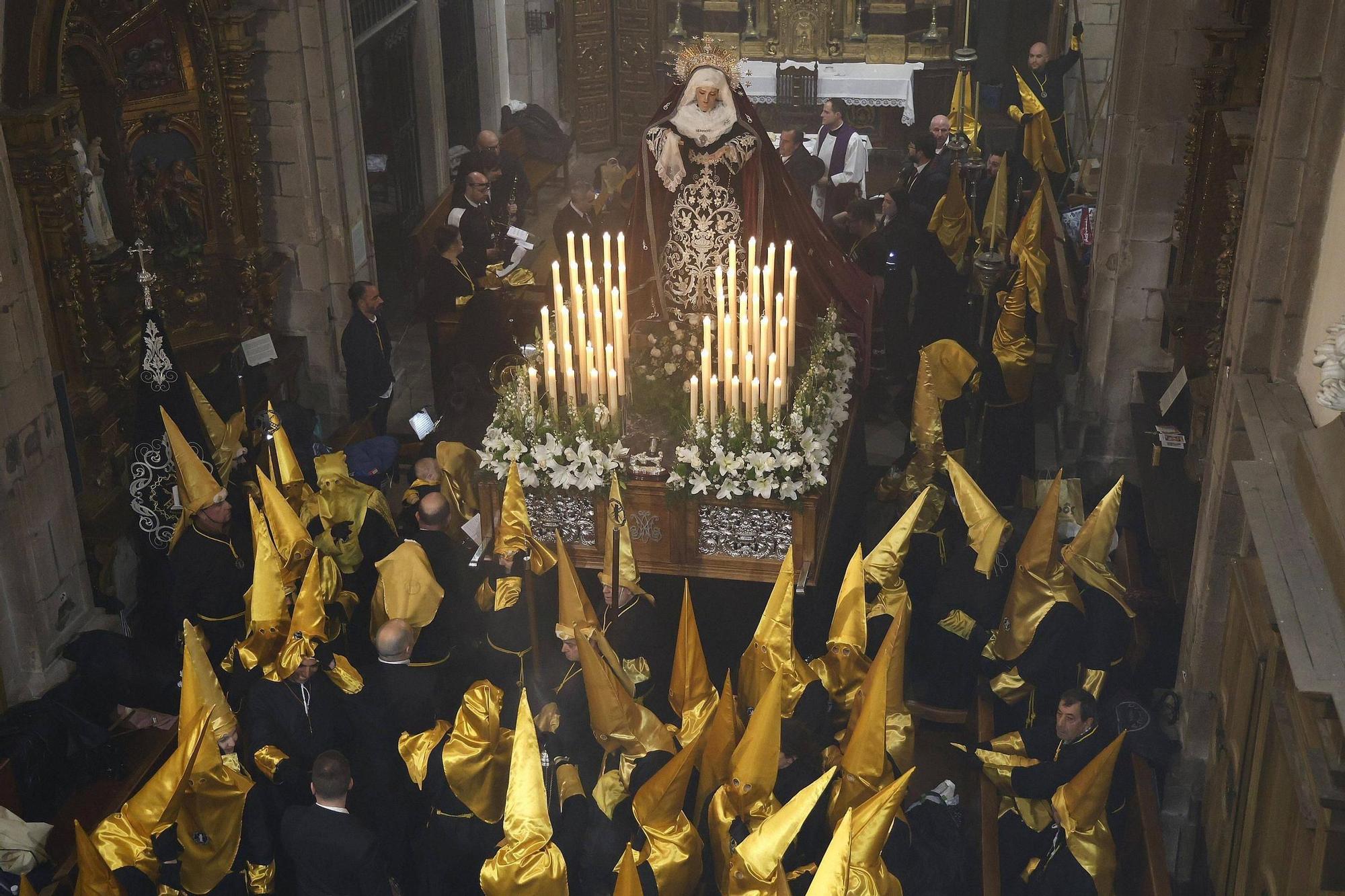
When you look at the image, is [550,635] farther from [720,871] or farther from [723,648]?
[720,871]

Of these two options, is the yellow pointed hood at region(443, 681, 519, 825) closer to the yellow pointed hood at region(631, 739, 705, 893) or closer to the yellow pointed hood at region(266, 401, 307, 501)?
the yellow pointed hood at region(631, 739, 705, 893)

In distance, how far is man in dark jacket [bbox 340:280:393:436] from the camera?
10586 mm

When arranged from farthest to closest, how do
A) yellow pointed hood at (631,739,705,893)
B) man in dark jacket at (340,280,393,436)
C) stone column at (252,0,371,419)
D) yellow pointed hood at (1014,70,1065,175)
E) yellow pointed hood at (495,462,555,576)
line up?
yellow pointed hood at (1014,70,1065,175), stone column at (252,0,371,419), man in dark jacket at (340,280,393,436), yellow pointed hood at (495,462,555,576), yellow pointed hood at (631,739,705,893)

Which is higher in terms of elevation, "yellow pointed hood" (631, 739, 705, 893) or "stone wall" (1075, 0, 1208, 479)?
"stone wall" (1075, 0, 1208, 479)

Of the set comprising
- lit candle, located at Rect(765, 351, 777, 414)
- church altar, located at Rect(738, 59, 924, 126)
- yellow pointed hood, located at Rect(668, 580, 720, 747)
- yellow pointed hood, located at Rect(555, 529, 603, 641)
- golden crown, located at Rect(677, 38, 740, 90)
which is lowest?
yellow pointed hood, located at Rect(668, 580, 720, 747)

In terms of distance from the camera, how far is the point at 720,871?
6562 millimetres

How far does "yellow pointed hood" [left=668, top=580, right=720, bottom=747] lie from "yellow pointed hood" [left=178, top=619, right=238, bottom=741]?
6.83 ft

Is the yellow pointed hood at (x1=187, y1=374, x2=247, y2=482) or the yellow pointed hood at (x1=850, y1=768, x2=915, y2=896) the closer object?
the yellow pointed hood at (x1=850, y1=768, x2=915, y2=896)

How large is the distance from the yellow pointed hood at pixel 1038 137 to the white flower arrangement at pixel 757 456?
7.35m

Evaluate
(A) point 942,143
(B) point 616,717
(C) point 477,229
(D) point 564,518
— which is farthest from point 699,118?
(A) point 942,143

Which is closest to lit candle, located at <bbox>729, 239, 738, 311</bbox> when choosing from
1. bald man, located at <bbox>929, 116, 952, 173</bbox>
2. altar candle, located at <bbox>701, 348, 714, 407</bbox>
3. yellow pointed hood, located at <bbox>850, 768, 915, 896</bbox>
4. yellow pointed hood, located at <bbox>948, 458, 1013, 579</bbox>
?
altar candle, located at <bbox>701, 348, 714, 407</bbox>

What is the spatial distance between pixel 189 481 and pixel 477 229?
5005 millimetres

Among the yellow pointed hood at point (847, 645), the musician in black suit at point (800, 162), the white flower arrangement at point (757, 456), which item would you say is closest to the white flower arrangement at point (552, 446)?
the white flower arrangement at point (757, 456)

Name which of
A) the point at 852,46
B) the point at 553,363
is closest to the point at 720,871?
the point at 553,363
